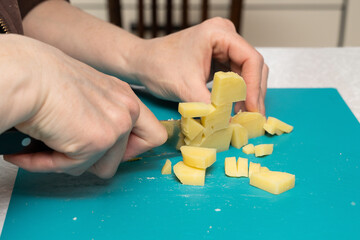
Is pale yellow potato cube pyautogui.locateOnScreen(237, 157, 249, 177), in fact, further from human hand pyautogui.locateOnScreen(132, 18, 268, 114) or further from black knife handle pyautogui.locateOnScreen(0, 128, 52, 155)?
black knife handle pyautogui.locateOnScreen(0, 128, 52, 155)

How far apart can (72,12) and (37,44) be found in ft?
2.22

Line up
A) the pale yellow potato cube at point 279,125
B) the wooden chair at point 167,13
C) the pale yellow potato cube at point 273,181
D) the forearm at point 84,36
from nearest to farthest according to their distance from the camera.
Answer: the pale yellow potato cube at point 273,181 < the pale yellow potato cube at point 279,125 < the forearm at point 84,36 < the wooden chair at point 167,13

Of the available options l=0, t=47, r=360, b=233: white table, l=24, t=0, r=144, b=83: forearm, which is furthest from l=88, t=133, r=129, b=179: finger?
l=0, t=47, r=360, b=233: white table

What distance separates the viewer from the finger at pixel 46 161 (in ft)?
2.56

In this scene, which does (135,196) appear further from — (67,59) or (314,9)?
(314,9)

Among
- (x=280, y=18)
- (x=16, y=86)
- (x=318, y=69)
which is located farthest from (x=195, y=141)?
(x=280, y=18)

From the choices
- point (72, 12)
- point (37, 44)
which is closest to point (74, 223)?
point (37, 44)

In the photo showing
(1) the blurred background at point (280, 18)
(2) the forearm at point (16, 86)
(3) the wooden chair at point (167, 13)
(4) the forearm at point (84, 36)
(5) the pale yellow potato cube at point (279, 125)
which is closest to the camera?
(2) the forearm at point (16, 86)

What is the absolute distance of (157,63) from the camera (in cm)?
118

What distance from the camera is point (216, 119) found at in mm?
995

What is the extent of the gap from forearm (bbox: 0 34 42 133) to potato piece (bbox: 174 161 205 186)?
35 centimetres

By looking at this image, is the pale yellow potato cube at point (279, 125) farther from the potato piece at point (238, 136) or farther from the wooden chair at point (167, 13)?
the wooden chair at point (167, 13)

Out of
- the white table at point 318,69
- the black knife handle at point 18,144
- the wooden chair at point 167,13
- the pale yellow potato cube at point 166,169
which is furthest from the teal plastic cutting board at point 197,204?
the wooden chair at point 167,13

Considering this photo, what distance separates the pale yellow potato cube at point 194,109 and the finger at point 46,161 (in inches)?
10.5
